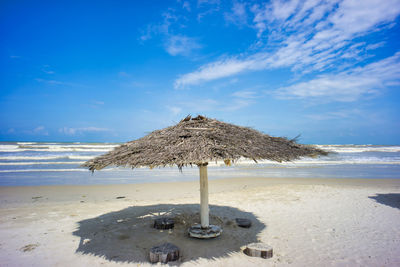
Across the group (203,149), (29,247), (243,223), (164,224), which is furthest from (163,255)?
(29,247)

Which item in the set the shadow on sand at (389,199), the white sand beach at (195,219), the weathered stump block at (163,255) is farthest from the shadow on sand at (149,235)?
the shadow on sand at (389,199)

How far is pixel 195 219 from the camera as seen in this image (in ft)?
20.1

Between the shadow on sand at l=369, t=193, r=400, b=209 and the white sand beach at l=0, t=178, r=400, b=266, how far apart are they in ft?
0.09

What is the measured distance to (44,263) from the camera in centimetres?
407

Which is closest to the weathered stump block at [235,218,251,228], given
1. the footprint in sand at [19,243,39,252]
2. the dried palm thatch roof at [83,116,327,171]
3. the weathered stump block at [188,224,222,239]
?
the weathered stump block at [188,224,222,239]

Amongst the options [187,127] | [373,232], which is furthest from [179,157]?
[373,232]

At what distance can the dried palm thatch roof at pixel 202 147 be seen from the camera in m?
3.95

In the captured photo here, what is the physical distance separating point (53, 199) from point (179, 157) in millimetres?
7098

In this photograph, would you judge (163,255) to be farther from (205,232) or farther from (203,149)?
(203,149)

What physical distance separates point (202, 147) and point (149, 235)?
2.54 meters

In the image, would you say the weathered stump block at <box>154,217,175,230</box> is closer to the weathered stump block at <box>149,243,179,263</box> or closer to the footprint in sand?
the weathered stump block at <box>149,243,179,263</box>

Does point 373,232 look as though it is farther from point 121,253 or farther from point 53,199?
point 53,199

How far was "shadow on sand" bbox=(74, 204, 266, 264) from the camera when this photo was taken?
4398 millimetres

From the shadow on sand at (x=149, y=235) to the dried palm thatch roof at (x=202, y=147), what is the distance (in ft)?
5.22
